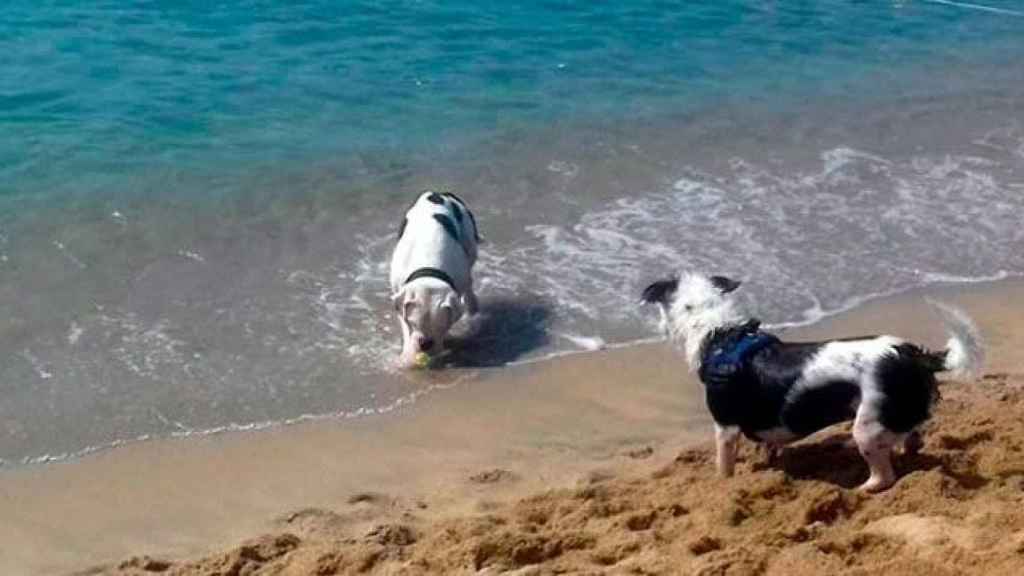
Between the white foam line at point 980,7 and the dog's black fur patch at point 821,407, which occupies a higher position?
the dog's black fur patch at point 821,407

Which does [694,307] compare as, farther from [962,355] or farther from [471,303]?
[471,303]

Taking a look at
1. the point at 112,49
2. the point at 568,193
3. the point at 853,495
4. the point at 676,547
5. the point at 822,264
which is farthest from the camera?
the point at 112,49

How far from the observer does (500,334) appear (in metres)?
8.77

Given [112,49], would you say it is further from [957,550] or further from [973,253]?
[957,550]

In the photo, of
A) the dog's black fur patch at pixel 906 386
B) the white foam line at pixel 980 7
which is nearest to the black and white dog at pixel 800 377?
the dog's black fur patch at pixel 906 386

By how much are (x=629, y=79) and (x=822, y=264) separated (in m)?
5.59

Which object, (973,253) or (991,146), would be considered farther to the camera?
(991,146)

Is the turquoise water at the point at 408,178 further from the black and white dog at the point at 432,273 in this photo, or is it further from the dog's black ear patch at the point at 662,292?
the dog's black ear patch at the point at 662,292

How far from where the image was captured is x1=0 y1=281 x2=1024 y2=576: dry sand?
526cm

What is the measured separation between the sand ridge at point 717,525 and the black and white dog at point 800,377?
0.20 meters

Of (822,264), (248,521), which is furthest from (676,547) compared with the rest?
(822,264)

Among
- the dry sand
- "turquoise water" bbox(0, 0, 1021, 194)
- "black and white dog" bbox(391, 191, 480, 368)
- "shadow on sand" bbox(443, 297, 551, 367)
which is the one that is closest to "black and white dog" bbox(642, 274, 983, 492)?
the dry sand

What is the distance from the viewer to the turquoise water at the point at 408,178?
8.42m

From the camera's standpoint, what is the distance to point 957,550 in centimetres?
486
